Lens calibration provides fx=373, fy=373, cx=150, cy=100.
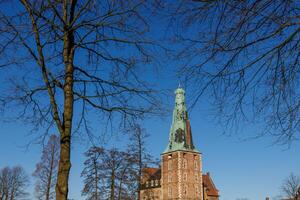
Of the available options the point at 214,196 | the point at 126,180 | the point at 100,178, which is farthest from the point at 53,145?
the point at 214,196

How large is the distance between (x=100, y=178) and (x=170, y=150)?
3831 cm

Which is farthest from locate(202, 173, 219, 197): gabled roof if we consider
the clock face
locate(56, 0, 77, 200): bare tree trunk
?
locate(56, 0, 77, 200): bare tree trunk

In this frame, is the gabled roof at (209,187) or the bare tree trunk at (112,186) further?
the gabled roof at (209,187)

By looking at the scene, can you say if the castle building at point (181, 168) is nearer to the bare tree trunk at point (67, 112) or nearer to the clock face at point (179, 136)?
the clock face at point (179, 136)

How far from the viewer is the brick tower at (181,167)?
6488 cm

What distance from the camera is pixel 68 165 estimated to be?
6.59 meters

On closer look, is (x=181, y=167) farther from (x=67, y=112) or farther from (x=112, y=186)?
(x=67, y=112)

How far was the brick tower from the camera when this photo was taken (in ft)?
Answer: 213

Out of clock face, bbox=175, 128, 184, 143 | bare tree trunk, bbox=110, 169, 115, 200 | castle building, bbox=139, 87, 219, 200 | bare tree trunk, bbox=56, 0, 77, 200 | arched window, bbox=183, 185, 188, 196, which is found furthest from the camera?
clock face, bbox=175, 128, 184, 143

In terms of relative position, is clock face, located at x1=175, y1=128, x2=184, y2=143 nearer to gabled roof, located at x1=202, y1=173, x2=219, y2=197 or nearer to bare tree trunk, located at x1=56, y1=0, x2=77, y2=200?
gabled roof, located at x1=202, y1=173, x2=219, y2=197

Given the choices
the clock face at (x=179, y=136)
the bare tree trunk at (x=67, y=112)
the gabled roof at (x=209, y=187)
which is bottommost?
the bare tree trunk at (x=67, y=112)

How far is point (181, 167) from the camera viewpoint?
65.8m

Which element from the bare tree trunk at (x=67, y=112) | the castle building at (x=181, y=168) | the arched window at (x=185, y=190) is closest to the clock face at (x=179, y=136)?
the castle building at (x=181, y=168)

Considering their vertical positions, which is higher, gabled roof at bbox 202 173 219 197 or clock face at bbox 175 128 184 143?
clock face at bbox 175 128 184 143
